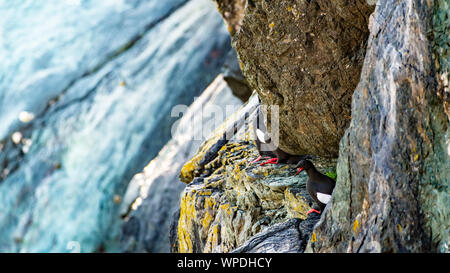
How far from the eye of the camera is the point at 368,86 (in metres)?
4.55

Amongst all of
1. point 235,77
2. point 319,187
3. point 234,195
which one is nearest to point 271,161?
point 234,195

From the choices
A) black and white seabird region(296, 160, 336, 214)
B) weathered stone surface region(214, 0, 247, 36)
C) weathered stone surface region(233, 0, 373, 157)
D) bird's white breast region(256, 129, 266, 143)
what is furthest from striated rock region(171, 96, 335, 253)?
weathered stone surface region(214, 0, 247, 36)

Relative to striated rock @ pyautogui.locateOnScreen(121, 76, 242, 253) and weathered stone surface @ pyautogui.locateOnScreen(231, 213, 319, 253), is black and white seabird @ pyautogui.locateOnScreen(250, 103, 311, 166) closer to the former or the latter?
weathered stone surface @ pyautogui.locateOnScreen(231, 213, 319, 253)

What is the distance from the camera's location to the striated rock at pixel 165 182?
1812 cm

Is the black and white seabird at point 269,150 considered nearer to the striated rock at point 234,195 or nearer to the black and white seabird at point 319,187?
the striated rock at point 234,195

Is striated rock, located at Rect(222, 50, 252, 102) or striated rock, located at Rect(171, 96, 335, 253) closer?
striated rock, located at Rect(171, 96, 335, 253)

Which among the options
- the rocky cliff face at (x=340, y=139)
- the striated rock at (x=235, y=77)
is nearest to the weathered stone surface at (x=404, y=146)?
the rocky cliff face at (x=340, y=139)

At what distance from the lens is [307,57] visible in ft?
22.0

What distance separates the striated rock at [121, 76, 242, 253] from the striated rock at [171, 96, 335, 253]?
22.4 feet

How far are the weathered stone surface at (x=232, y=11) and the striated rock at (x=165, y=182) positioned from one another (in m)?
5.27

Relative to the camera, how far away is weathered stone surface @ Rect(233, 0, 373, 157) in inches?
249

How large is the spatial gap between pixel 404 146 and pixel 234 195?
5.00 m

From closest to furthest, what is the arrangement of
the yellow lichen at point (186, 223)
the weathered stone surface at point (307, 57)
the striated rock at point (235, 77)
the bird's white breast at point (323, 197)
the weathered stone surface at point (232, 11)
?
the bird's white breast at point (323, 197) < the weathered stone surface at point (307, 57) < the yellow lichen at point (186, 223) < the weathered stone surface at point (232, 11) < the striated rock at point (235, 77)

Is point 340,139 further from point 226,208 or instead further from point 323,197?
point 226,208
